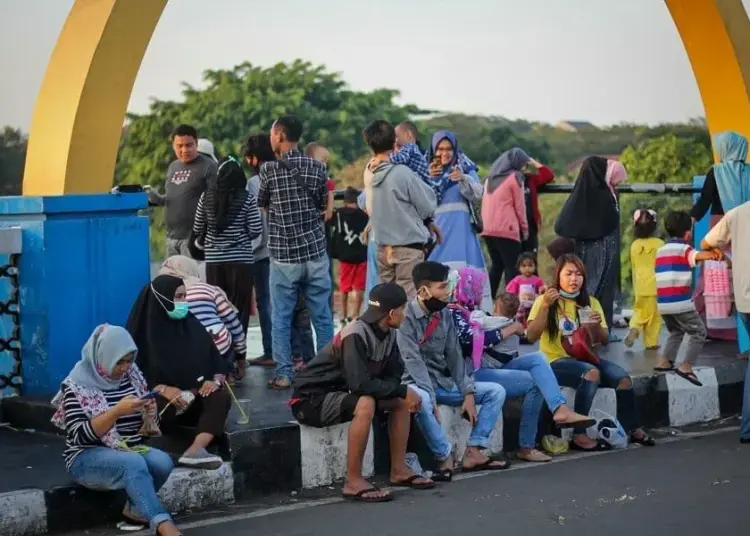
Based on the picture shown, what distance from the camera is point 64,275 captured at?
793cm

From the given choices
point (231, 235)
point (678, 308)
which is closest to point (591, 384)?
point (678, 308)

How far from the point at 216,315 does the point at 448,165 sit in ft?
9.09

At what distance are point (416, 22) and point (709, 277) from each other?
2892cm

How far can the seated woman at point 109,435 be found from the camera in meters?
6.12

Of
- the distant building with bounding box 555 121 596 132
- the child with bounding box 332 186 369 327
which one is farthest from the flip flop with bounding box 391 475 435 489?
the distant building with bounding box 555 121 596 132

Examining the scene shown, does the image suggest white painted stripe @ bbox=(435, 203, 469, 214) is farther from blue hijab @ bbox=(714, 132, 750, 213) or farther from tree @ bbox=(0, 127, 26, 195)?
tree @ bbox=(0, 127, 26, 195)

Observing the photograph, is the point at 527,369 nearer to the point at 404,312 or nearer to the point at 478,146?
the point at 404,312

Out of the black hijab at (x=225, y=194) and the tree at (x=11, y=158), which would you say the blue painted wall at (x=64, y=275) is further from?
the tree at (x=11, y=158)

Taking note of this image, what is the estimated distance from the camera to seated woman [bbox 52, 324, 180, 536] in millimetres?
6125

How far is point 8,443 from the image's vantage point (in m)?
7.42

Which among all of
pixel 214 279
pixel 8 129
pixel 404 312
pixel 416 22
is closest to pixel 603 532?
pixel 404 312

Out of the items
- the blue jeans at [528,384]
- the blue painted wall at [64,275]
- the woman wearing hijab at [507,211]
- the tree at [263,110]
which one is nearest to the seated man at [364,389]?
the blue jeans at [528,384]

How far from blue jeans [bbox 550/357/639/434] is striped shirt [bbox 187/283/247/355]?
194 cm

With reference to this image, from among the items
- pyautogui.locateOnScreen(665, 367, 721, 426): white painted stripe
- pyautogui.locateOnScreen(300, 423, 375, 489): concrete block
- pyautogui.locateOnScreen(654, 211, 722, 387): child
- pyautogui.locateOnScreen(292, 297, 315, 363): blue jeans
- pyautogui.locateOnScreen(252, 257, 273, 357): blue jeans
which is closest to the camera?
pyautogui.locateOnScreen(300, 423, 375, 489): concrete block
